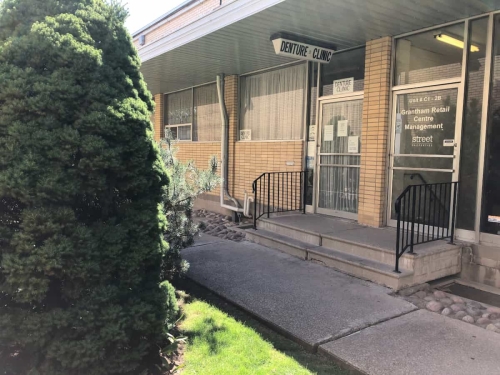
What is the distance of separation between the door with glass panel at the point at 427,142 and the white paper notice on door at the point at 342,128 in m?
0.96

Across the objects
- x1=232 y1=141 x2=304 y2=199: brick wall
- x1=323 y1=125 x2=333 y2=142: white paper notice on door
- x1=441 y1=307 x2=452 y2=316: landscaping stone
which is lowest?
x1=441 y1=307 x2=452 y2=316: landscaping stone

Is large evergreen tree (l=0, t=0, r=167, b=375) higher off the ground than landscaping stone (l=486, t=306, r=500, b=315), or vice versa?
large evergreen tree (l=0, t=0, r=167, b=375)

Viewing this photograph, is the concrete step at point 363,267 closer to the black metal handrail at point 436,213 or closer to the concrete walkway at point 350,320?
the concrete walkway at point 350,320

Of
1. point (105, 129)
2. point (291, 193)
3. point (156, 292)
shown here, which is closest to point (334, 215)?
point (291, 193)

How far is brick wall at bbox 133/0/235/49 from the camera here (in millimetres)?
8992

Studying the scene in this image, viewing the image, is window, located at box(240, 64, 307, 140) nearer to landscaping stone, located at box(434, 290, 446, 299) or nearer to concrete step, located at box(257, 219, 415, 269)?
concrete step, located at box(257, 219, 415, 269)

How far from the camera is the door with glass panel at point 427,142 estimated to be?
205 inches

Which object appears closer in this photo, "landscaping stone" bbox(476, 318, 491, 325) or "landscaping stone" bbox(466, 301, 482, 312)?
"landscaping stone" bbox(476, 318, 491, 325)

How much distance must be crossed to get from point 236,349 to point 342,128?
464 centimetres

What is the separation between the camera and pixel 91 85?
8.57ft

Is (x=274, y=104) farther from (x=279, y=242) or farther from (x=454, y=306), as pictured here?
(x=454, y=306)

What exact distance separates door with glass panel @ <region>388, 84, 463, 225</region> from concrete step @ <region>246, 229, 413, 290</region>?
1.14 meters

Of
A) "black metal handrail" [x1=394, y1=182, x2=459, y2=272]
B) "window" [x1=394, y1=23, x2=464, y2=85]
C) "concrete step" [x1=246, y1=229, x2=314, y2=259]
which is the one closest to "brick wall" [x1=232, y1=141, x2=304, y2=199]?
"concrete step" [x1=246, y1=229, x2=314, y2=259]

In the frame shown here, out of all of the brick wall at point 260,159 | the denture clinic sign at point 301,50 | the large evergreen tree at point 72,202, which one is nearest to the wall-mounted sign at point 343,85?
the denture clinic sign at point 301,50
